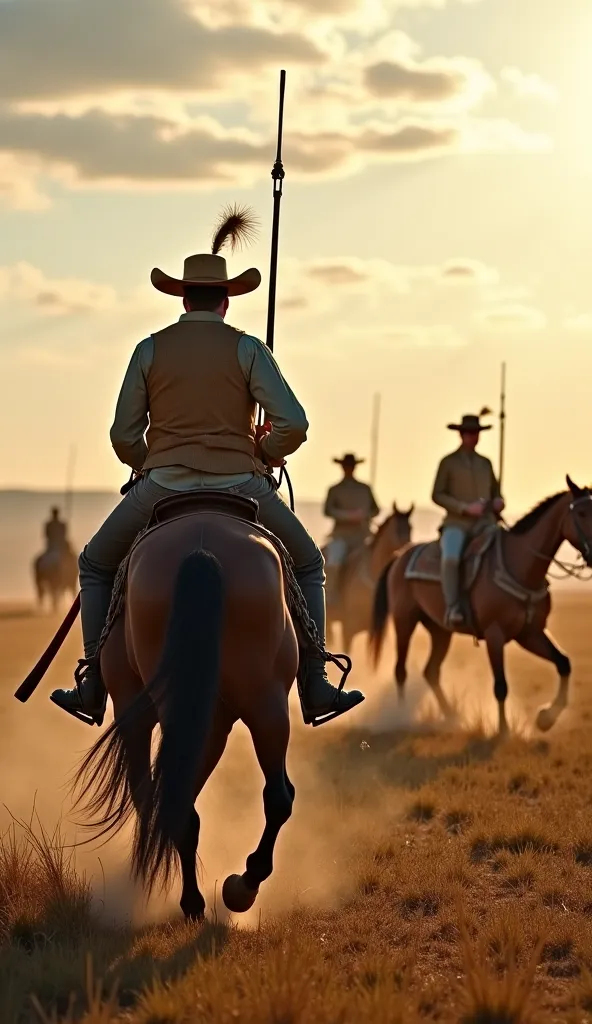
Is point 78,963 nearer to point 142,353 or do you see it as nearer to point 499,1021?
point 499,1021

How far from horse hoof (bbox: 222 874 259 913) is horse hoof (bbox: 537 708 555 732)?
7438 millimetres

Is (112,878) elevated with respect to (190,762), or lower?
lower

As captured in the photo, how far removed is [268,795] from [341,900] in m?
1.07

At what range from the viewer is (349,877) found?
779 centimetres

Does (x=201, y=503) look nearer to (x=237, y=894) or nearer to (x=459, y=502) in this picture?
(x=237, y=894)

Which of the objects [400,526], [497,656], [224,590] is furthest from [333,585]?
[224,590]

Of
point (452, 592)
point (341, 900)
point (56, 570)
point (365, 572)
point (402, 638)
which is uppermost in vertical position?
point (56, 570)

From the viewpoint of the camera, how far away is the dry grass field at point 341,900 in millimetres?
5121

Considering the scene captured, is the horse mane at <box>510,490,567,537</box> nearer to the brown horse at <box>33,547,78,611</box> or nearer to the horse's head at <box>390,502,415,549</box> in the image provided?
the horse's head at <box>390,502,415,549</box>

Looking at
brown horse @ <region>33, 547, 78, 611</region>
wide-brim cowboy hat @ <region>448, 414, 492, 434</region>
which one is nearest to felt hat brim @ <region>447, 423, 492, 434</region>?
wide-brim cowboy hat @ <region>448, 414, 492, 434</region>

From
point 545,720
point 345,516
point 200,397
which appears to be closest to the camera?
point 200,397

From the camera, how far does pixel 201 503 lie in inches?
267

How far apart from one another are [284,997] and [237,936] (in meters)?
1.48

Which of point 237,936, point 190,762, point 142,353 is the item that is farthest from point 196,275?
point 237,936
